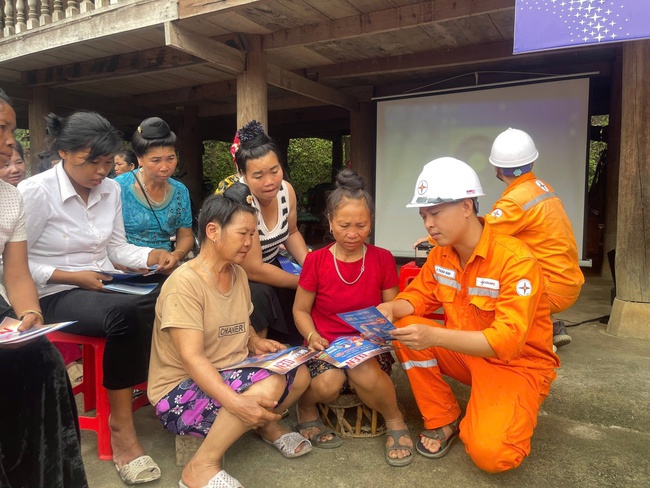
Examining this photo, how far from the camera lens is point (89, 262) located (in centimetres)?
238

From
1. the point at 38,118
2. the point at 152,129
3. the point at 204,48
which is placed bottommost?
the point at 152,129

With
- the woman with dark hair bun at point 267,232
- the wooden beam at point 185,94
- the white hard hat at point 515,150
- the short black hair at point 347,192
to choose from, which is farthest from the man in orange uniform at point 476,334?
the wooden beam at point 185,94

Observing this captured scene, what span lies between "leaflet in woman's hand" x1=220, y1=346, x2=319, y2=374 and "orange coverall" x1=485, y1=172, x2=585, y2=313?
1.42 meters

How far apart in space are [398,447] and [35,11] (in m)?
5.73

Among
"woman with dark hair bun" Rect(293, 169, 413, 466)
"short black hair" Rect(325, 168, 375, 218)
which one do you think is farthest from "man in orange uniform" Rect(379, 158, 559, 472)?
"short black hair" Rect(325, 168, 375, 218)

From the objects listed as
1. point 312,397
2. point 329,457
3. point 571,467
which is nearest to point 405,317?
point 312,397

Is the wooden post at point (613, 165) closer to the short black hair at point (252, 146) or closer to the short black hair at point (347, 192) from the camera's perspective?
the short black hair at point (347, 192)

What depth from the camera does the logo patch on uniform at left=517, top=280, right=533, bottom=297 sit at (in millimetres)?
1898

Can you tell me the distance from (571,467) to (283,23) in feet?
13.8

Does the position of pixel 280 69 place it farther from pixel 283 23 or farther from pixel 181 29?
pixel 181 29

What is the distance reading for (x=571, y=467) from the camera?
203 centimetres

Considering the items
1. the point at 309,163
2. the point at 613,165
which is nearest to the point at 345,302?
the point at 613,165

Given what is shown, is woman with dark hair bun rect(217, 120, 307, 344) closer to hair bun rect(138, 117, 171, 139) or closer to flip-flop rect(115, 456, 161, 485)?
hair bun rect(138, 117, 171, 139)

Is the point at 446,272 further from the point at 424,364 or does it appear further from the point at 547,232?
the point at 547,232
